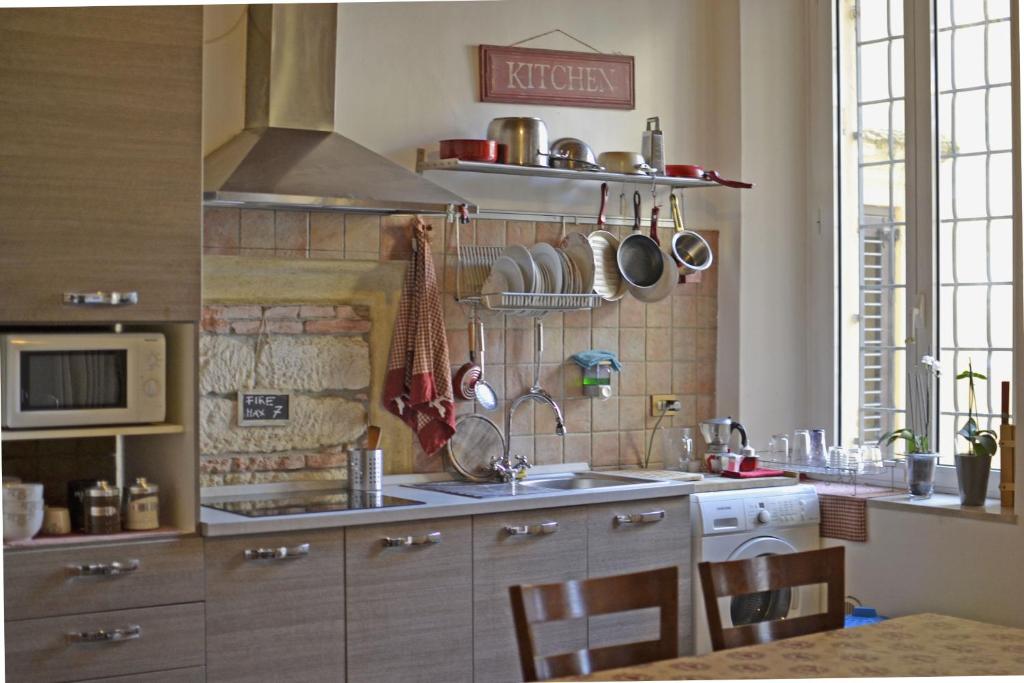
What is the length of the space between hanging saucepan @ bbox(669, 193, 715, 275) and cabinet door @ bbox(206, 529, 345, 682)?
1849 mm

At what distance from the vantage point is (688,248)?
15.7 ft

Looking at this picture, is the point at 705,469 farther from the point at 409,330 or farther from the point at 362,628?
the point at 362,628

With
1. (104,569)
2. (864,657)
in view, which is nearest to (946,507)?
(864,657)

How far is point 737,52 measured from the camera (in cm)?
487

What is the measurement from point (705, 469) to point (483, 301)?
108cm

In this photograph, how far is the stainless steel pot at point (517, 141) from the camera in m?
4.27

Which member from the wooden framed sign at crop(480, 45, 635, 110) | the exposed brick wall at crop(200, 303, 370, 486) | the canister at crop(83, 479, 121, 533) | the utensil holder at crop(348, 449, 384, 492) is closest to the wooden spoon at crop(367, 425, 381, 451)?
the utensil holder at crop(348, 449, 384, 492)

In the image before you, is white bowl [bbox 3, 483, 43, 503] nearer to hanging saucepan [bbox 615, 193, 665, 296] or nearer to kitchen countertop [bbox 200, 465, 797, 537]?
kitchen countertop [bbox 200, 465, 797, 537]

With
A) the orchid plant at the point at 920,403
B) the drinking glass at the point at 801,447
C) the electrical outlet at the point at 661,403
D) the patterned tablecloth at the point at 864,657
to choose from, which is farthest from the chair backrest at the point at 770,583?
the electrical outlet at the point at 661,403

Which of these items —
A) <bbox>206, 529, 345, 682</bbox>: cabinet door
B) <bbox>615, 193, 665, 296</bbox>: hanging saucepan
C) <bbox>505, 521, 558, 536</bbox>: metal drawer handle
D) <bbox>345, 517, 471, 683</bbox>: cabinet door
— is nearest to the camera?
<bbox>206, 529, 345, 682</bbox>: cabinet door

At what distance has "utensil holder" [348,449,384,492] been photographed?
396cm

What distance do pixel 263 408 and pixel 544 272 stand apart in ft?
3.48

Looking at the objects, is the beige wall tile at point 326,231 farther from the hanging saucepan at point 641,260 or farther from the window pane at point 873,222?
the window pane at point 873,222

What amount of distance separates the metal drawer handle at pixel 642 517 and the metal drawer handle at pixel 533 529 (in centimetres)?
25
